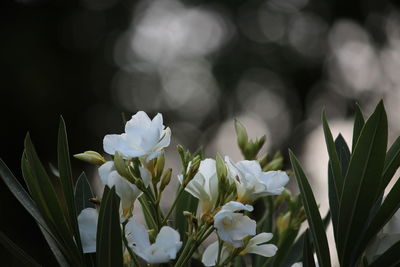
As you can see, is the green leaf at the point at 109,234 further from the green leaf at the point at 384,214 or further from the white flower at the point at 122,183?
the green leaf at the point at 384,214

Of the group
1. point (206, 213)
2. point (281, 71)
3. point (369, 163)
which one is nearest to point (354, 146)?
point (369, 163)

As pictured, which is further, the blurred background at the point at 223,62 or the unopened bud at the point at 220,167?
the blurred background at the point at 223,62

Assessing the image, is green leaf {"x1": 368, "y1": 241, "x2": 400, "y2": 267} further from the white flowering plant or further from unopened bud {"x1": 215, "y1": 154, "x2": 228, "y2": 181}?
unopened bud {"x1": 215, "y1": 154, "x2": 228, "y2": 181}

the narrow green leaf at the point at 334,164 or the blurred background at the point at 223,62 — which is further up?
the narrow green leaf at the point at 334,164

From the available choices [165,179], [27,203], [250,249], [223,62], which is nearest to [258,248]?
[250,249]

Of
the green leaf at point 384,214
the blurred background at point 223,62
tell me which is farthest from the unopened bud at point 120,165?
the blurred background at point 223,62

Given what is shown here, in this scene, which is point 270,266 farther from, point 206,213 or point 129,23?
point 129,23
